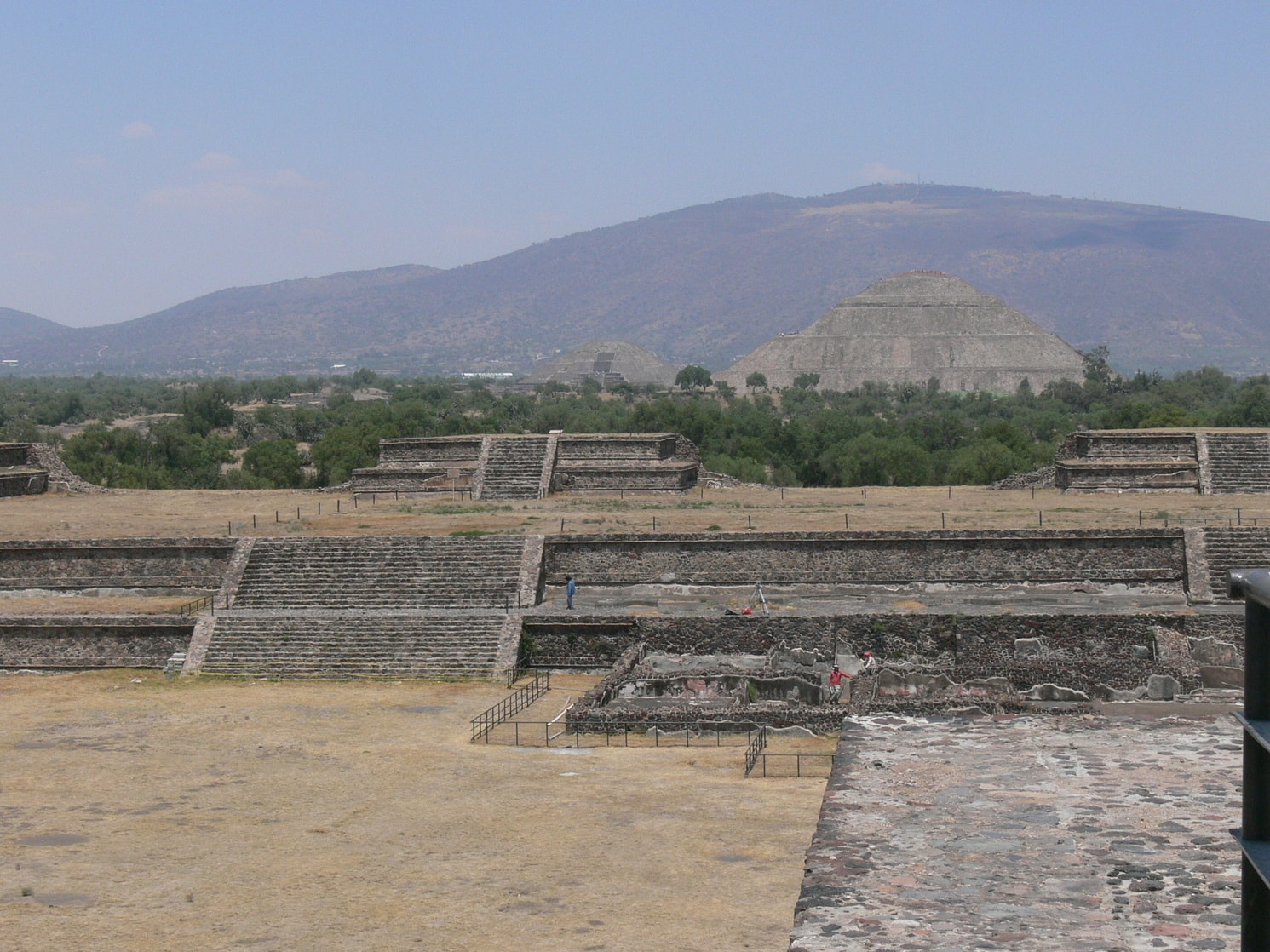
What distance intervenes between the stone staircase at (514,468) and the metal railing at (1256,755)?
31774 mm

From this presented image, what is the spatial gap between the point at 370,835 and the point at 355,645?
9.92m

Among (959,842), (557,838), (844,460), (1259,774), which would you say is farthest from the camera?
(844,460)

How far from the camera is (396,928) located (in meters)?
14.0

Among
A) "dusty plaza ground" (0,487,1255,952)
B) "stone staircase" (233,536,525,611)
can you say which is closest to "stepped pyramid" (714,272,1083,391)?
"stone staircase" (233,536,525,611)

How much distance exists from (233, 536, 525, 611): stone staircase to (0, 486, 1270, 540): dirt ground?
1.97 m

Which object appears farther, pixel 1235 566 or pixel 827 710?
pixel 1235 566

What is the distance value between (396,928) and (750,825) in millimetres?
4320

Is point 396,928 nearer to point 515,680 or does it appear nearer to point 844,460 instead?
point 515,680

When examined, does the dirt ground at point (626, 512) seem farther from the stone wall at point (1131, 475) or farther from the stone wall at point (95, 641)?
the stone wall at point (95, 641)

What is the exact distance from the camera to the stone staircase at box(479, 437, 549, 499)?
38.7m

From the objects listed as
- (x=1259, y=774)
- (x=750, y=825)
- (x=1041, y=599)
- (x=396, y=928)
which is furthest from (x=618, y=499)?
(x=1259, y=774)

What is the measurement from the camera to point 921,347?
475 feet

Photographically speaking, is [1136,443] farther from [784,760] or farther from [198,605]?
[784,760]

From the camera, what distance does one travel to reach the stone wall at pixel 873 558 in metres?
29.3
